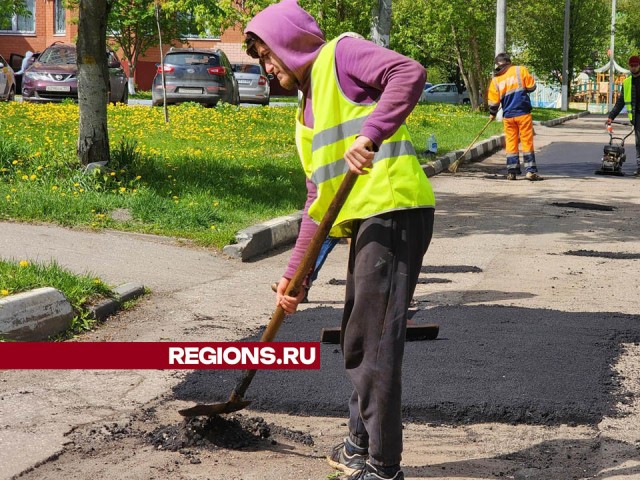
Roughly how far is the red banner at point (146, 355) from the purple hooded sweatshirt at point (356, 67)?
1.60m

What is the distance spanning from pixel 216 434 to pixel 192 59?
23714mm

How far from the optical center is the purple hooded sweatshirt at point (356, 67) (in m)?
3.60

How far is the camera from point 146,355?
598 centimetres

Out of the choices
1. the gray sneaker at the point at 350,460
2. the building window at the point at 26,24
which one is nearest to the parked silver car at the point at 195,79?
the gray sneaker at the point at 350,460

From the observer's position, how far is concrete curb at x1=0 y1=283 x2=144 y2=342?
6.13 meters

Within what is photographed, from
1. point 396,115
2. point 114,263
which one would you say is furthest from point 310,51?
point 114,263

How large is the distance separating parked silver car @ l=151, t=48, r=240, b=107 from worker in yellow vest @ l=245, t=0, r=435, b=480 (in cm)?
2357

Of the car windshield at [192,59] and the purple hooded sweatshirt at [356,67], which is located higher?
the car windshield at [192,59]

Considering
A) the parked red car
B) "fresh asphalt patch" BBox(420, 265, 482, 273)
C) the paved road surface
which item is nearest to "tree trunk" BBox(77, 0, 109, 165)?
the paved road surface

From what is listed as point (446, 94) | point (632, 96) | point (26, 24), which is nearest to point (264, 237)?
point (632, 96)

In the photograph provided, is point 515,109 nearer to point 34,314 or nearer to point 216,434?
point 34,314

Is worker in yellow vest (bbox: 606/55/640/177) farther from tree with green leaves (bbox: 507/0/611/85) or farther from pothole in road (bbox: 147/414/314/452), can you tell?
tree with green leaves (bbox: 507/0/611/85)

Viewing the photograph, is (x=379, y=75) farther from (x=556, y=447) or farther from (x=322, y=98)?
(x=556, y=447)

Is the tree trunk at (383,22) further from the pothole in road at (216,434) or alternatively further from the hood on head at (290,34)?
the hood on head at (290,34)
